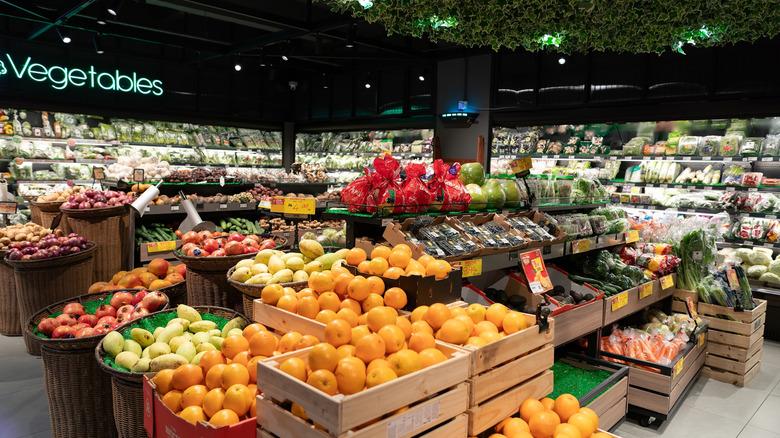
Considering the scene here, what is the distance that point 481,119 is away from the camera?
8297mm

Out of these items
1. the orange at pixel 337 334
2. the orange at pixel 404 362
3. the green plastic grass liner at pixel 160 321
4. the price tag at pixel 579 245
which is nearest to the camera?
the orange at pixel 404 362

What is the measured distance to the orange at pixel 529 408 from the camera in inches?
78.4

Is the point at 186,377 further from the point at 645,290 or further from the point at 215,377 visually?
the point at 645,290

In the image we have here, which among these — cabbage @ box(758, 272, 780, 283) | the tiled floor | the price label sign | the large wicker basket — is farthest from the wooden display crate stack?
the large wicker basket

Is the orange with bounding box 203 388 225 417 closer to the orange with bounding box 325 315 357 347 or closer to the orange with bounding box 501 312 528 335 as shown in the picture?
the orange with bounding box 325 315 357 347

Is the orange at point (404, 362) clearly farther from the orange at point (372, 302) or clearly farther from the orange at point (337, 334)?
the orange at point (372, 302)

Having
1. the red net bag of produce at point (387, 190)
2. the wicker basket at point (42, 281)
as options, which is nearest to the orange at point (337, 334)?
the red net bag of produce at point (387, 190)

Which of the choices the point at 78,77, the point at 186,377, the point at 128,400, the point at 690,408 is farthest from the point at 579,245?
the point at 78,77

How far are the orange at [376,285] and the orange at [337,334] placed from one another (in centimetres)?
40

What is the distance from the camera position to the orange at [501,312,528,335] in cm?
199

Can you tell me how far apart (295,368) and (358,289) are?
1.87 feet

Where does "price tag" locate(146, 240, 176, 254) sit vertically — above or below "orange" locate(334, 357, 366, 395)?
below

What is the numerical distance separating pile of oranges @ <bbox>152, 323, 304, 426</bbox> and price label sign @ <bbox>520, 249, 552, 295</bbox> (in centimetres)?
164

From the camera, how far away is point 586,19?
340 cm
